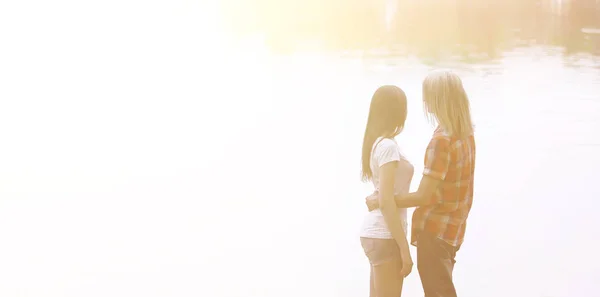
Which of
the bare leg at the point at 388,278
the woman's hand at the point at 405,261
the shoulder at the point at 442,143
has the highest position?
the shoulder at the point at 442,143

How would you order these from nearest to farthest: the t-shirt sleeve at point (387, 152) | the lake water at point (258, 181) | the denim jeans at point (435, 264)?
the t-shirt sleeve at point (387, 152) < the denim jeans at point (435, 264) < the lake water at point (258, 181)

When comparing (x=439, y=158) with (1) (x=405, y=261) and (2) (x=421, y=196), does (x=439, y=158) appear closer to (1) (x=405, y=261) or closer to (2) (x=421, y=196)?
(2) (x=421, y=196)

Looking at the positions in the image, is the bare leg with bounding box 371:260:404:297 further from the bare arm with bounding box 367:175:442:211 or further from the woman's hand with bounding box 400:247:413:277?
the bare arm with bounding box 367:175:442:211

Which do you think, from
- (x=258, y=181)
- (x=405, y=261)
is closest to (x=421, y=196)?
(x=405, y=261)

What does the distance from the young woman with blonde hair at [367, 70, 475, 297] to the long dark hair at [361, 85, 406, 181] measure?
9 cm

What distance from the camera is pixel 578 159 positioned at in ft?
28.8

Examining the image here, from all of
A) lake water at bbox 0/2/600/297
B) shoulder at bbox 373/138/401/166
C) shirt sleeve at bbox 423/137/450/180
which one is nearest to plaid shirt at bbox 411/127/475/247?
shirt sleeve at bbox 423/137/450/180

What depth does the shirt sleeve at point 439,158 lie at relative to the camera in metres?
2.69

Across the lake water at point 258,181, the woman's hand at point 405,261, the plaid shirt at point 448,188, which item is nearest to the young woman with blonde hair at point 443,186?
the plaid shirt at point 448,188

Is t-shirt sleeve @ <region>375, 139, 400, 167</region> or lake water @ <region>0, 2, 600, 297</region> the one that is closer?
t-shirt sleeve @ <region>375, 139, 400, 167</region>

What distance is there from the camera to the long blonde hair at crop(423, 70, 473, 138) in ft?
8.77

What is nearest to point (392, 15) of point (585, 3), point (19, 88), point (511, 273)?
point (585, 3)

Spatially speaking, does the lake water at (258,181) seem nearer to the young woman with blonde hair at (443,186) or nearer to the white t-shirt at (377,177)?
the young woman with blonde hair at (443,186)

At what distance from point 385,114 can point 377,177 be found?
0.22 metres
